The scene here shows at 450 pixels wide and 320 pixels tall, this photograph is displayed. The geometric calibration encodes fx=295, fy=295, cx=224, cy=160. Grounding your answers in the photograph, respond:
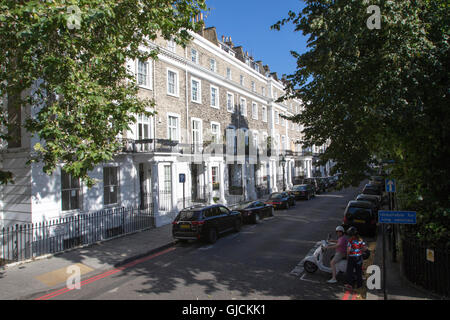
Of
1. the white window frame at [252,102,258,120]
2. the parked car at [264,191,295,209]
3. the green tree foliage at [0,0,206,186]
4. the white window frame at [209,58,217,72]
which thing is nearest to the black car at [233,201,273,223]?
the parked car at [264,191,295,209]

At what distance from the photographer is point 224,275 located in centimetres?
877

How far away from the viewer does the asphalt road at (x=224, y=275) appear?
747cm

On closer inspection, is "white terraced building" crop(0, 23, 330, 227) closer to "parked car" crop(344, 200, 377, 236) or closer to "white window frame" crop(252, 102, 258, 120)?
"white window frame" crop(252, 102, 258, 120)

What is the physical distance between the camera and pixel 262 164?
35.4m

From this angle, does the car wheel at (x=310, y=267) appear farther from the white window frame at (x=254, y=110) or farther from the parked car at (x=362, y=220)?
the white window frame at (x=254, y=110)

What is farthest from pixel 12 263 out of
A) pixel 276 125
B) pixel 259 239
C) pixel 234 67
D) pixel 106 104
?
pixel 276 125

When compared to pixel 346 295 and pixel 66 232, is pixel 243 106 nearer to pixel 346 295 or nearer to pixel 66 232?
pixel 66 232

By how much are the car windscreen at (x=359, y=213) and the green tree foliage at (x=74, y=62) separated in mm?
10405

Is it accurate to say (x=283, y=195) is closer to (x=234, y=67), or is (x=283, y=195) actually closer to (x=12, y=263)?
(x=234, y=67)

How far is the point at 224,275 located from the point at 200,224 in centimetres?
378

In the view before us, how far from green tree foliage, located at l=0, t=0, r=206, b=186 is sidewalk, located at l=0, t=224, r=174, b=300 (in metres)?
3.10

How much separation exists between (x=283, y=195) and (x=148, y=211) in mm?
10932

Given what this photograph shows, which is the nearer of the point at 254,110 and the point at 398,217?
the point at 398,217

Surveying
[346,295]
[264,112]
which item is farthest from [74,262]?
[264,112]
